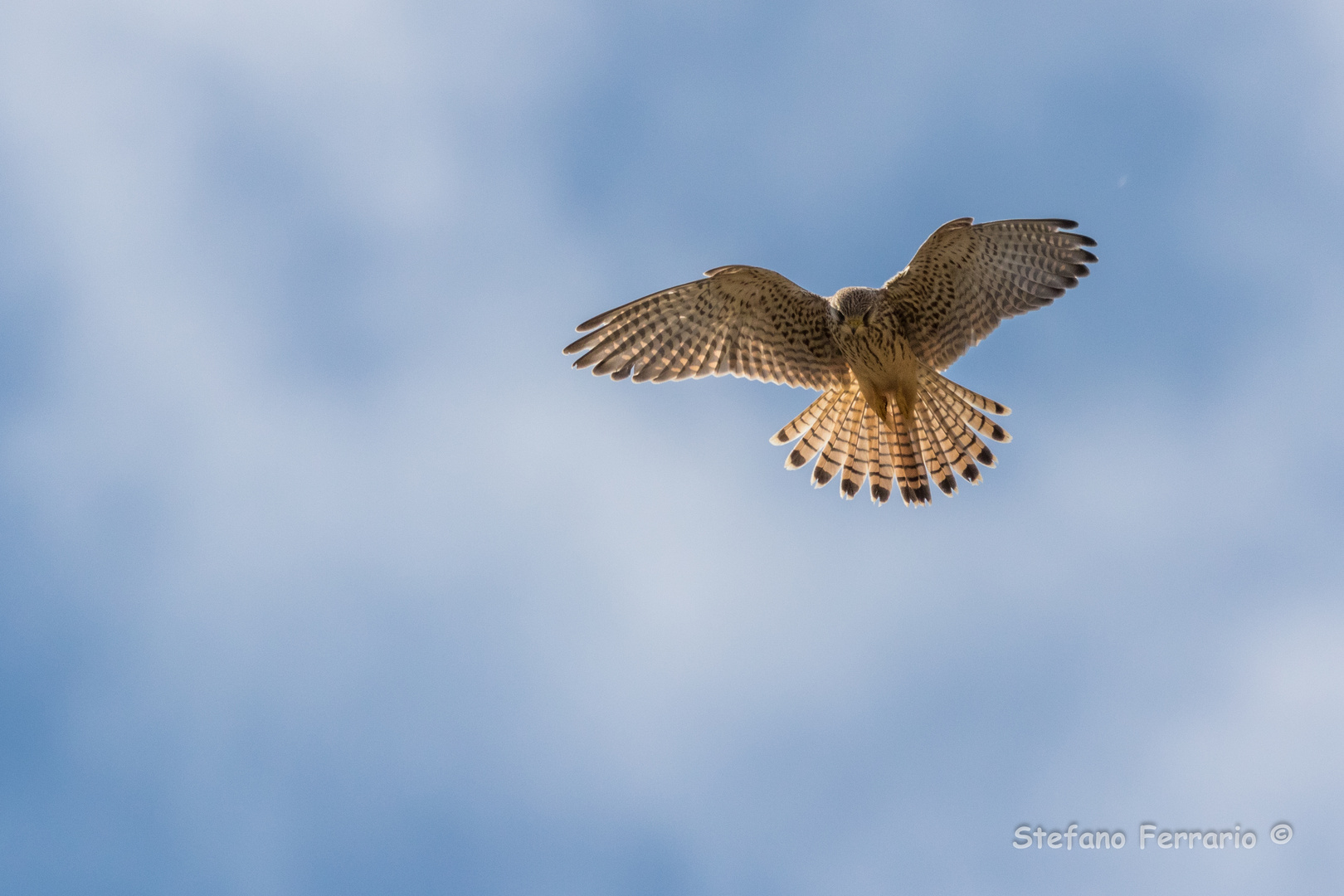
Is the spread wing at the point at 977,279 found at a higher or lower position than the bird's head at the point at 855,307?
higher

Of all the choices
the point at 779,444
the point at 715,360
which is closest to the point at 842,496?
the point at 779,444

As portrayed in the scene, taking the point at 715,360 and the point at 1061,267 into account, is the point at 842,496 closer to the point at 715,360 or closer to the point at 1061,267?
the point at 715,360

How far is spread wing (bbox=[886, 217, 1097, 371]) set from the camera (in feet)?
32.4

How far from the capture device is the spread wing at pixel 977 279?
9883 millimetres

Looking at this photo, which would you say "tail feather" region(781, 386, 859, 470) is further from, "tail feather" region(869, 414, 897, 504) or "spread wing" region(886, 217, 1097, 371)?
"spread wing" region(886, 217, 1097, 371)

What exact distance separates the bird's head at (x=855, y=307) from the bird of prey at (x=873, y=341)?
0.04 feet

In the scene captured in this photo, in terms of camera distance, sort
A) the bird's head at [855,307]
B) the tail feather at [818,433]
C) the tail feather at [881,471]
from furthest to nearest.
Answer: the tail feather at [818,433] < the tail feather at [881,471] < the bird's head at [855,307]

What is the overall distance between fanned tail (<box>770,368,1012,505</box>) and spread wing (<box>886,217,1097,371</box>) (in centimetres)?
36

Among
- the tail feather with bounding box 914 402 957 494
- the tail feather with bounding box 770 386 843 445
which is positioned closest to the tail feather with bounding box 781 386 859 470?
the tail feather with bounding box 770 386 843 445

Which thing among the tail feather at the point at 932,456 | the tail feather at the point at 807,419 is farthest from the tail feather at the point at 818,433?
the tail feather at the point at 932,456

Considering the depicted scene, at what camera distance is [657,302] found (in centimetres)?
1029

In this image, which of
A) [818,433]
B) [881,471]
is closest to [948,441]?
[881,471]

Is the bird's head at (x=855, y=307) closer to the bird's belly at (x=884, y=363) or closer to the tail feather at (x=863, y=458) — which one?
the bird's belly at (x=884, y=363)

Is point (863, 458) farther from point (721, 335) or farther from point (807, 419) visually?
point (721, 335)
